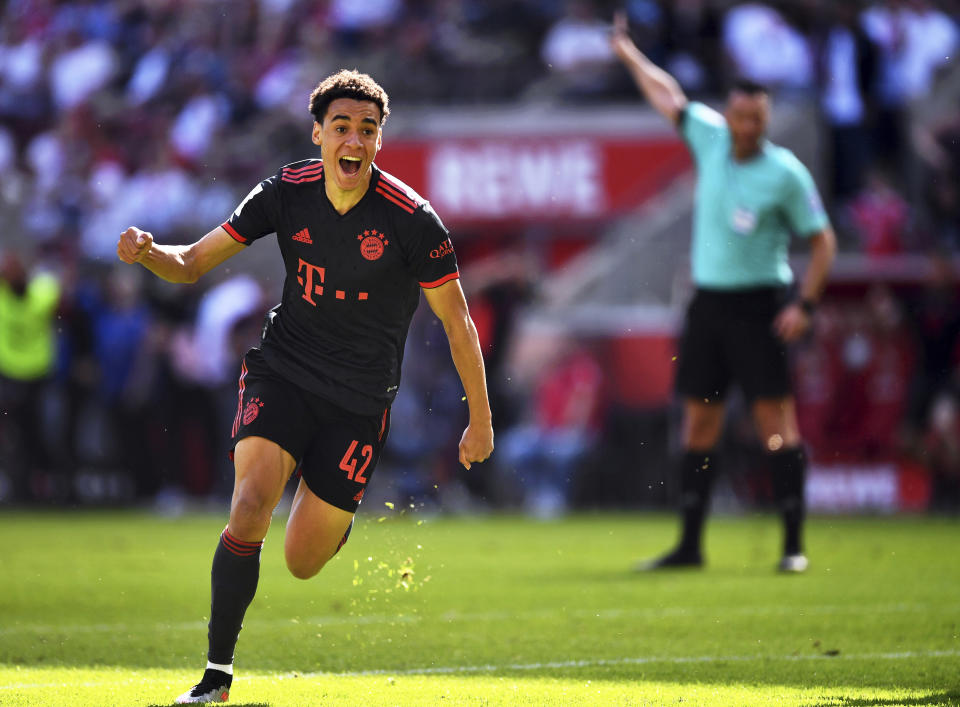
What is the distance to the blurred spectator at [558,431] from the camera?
47.8 feet

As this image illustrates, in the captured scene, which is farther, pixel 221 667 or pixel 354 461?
pixel 354 461

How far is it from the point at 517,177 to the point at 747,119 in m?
7.49

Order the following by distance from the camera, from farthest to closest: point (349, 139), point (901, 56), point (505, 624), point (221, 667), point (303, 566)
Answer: point (901, 56), point (505, 624), point (303, 566), point (349, 139), point (221, 667)

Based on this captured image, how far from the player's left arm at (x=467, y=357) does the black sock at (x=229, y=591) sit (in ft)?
2.85

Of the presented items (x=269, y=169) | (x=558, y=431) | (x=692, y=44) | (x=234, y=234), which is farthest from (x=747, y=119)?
(x=269, y=169)

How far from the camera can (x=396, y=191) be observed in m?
5.71

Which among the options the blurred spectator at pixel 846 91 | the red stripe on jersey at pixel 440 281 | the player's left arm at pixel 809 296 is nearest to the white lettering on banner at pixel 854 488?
the blurred spectator at pixel 846 91

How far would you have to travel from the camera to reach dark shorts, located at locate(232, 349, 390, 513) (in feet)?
18.4

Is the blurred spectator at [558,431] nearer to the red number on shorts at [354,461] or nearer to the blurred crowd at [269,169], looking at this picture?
the blurred crowd at [269,169]

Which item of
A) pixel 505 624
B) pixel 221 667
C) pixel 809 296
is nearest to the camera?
pixel 221 667

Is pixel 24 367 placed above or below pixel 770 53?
below

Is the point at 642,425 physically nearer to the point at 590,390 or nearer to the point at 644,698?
the point at 590,390

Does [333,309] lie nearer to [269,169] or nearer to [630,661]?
[630,661]

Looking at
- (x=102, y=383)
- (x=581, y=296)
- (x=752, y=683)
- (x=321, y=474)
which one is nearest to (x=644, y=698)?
(x=752, y=683)
